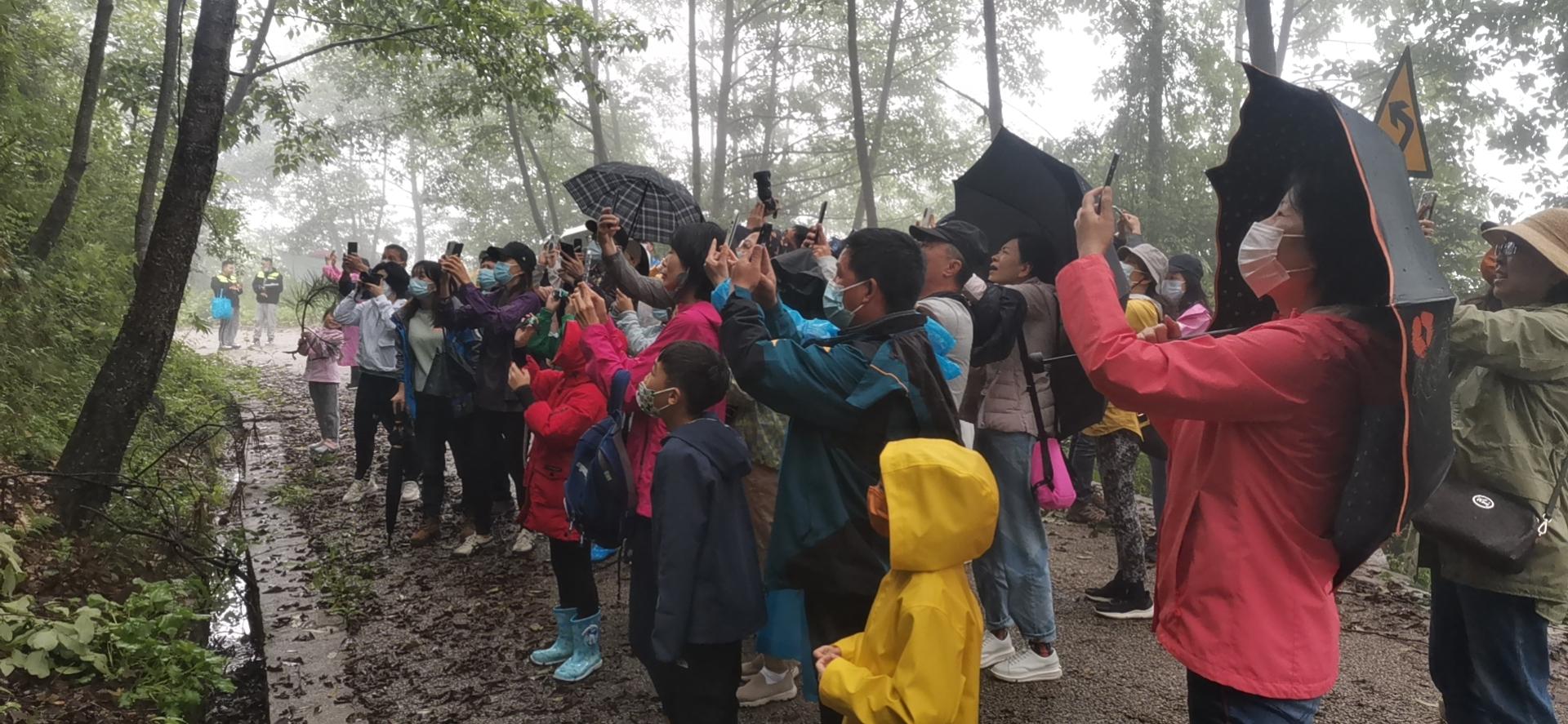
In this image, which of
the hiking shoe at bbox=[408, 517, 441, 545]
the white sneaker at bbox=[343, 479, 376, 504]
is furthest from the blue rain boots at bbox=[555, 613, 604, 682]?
the white sneaker at bbox=[343, 479, 376, 504]

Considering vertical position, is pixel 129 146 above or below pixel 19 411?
above

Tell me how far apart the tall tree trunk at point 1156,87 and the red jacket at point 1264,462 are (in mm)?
13310

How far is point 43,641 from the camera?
3764 millimetres

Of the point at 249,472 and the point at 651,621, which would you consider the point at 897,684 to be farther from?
the point at 249,472

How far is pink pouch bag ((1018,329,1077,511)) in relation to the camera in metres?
3.87

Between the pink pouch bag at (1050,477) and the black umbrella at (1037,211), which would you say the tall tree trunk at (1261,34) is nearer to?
the black umbrella at (1037,211)

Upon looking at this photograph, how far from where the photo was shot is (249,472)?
8695mm

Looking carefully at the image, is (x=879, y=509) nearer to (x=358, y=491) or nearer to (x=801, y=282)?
(x=801, y=282)

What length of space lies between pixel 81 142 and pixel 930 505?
8604mm

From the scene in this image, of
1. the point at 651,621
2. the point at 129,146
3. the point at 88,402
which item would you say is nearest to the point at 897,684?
the point at 651,621

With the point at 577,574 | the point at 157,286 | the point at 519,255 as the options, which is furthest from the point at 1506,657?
the point at 157,286

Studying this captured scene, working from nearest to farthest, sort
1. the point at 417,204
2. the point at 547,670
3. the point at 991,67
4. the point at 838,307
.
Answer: the point at 838,307
the point at 547,670
the point at 991,67
the point at 417,204

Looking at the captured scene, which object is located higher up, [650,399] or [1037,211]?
[1037,211]

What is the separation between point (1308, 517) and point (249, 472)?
974 centimetres
